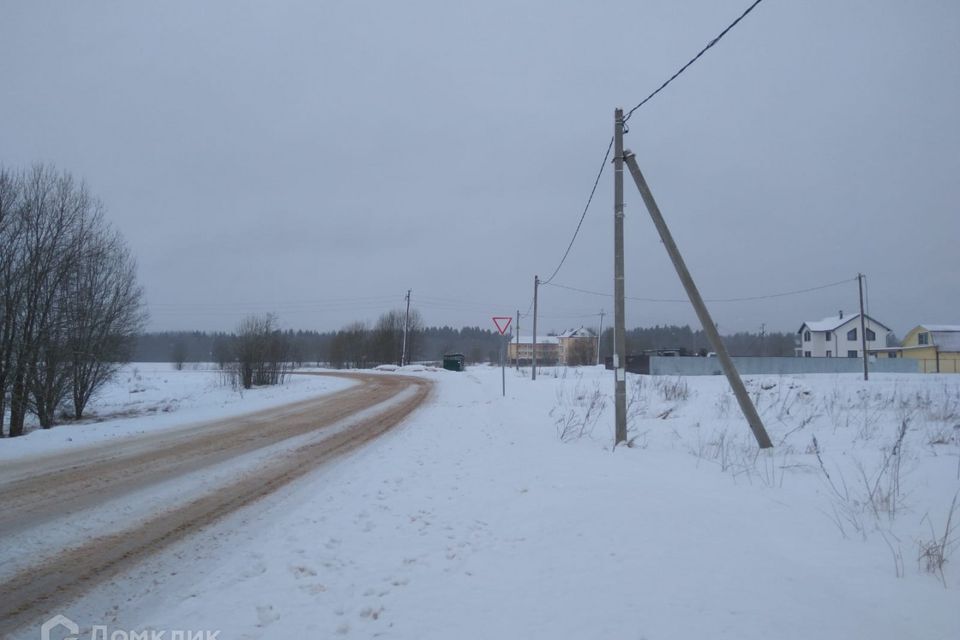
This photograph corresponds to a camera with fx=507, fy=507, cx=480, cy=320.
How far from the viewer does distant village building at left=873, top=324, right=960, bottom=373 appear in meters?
57.2

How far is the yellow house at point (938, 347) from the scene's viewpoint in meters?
57.4

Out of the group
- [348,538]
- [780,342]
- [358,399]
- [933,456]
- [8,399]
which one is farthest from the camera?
[780,342]

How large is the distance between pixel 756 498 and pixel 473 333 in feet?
459

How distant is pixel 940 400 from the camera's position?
1567 cm

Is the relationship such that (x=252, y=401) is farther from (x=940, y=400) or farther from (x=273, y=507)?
(x=940, y=400)

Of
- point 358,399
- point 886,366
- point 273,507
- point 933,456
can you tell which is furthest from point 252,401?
point 886,366

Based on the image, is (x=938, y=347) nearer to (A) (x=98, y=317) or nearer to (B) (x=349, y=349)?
(B) (x=349, y=349)

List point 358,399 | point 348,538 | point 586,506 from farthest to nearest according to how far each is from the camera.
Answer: point 358,399, point 586,506, point 348,538

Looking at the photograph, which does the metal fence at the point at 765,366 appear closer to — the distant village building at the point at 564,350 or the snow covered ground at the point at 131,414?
the distant village building at the point at 564,350

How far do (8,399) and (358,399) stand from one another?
31.9ft

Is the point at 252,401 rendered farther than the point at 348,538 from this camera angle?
Yes

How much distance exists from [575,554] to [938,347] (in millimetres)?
75263

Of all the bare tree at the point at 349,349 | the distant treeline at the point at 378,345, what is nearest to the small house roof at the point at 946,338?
the distant treeline at the point at 378,345

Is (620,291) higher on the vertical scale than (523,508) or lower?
higher
